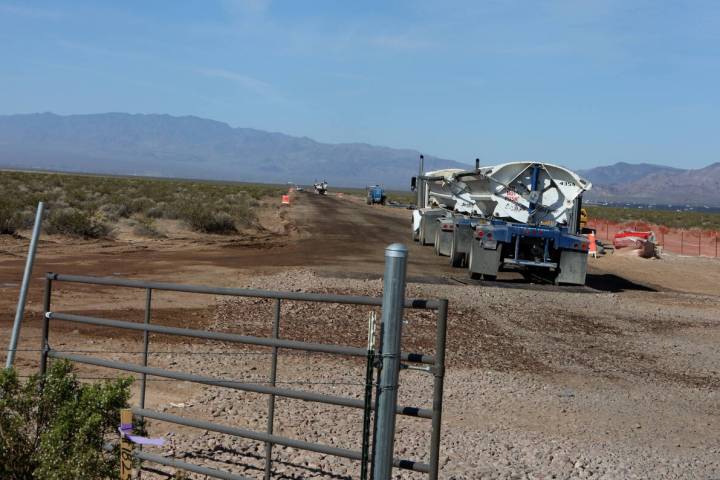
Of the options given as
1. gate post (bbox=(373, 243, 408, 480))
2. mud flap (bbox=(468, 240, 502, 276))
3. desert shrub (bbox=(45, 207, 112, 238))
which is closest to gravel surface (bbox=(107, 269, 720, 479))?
gate post (bbox=(373, 243, 408, 480))

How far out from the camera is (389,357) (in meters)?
4.44

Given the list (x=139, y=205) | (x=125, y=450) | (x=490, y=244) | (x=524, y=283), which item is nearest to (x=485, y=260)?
(x=490, y=244)

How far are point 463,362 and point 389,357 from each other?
664 cm

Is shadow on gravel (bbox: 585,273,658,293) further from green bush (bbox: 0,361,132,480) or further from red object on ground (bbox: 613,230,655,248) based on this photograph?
green bush (bbox: 0,361,132,480)

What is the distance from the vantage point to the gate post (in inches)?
172

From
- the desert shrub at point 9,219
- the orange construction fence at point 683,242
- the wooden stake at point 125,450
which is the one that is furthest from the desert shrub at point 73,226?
the orange construction fence at point 683,242

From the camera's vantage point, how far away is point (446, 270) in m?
22.3

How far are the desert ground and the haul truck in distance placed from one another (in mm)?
718

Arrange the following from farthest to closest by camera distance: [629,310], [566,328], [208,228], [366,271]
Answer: [208,228]
[366,271]
[629,310]
[566,328]

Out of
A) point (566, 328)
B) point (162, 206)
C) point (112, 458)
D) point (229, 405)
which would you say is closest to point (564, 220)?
point (566, 328)

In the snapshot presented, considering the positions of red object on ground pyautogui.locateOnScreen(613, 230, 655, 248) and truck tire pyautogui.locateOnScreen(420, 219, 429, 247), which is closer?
truck tire pyautogui.locateOnScreen(420, 219, 429, 247)

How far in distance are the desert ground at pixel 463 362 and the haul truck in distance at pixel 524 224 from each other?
2.36ft

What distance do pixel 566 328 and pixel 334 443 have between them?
27.0 feet

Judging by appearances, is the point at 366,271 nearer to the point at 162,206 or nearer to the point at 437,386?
the point at 437,386
